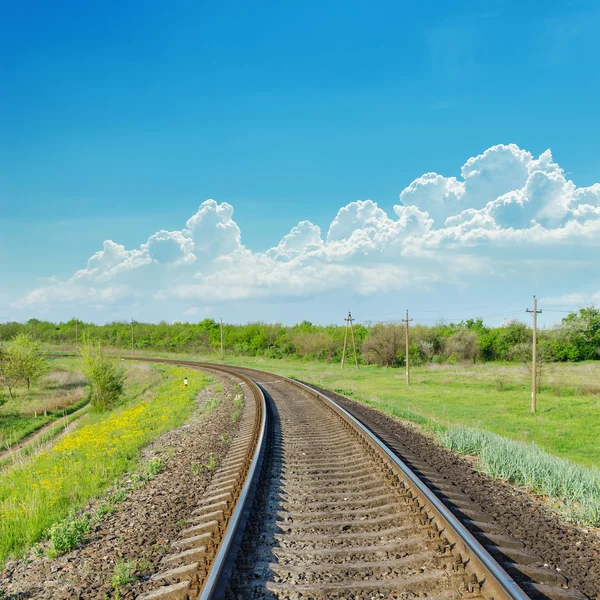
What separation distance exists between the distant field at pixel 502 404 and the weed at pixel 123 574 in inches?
460

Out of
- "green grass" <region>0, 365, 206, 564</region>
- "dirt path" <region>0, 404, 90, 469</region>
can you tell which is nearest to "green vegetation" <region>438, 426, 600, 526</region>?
"green grass" <region>0, 365, 206, 564</region>

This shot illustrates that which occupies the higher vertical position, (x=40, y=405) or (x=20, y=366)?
(x=20, y=366)

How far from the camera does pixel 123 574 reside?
4.77m

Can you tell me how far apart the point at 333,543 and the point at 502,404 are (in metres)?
26.6

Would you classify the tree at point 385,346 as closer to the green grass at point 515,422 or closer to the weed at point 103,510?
the green grass at point 515,422

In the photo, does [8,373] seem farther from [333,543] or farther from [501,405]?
[333,543]

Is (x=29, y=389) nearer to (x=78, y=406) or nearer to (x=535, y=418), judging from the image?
(x=78, y=406)

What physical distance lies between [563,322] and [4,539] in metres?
84.1

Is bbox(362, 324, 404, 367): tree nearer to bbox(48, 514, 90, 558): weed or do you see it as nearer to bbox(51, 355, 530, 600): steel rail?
bbox(51, 355, 530, 600): steel rail

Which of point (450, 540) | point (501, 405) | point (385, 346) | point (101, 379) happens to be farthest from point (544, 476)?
point (385, 346)

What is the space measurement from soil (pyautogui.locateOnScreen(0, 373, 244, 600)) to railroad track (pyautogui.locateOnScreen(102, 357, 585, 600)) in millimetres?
242

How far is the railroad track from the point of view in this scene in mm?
4320

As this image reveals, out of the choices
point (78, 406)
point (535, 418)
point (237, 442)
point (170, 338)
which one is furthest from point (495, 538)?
point (170, 338)

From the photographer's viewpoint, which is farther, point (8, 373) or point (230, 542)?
point (8, 373)
